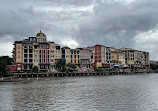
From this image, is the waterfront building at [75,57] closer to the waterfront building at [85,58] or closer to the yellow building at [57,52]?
the waterfront building at [85,58]

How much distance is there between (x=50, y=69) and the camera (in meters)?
111

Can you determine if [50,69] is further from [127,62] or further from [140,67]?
[140,67]

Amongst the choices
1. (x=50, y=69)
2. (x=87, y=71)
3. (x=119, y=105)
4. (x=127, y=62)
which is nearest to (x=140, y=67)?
(x=127, y=62)

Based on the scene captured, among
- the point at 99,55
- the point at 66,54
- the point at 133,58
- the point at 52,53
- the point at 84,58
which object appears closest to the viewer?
the point at 52,53

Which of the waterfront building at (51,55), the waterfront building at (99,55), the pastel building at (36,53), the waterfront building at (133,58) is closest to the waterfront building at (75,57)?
the waterfront building at (51,55)

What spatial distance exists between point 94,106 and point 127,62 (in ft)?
462

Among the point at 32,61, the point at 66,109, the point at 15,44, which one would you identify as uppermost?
the point at 15,44

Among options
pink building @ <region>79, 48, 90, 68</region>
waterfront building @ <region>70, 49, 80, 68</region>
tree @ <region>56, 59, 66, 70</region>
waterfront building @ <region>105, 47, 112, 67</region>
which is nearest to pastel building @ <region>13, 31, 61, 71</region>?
tree @ <region>56, 59, 66, 70</region>

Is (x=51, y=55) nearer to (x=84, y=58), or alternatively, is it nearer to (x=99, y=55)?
(x=84, y=58)

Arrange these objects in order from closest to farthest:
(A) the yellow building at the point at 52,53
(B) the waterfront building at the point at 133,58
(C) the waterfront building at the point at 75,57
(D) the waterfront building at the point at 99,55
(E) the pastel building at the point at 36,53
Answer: (E) the pastel building at the point at 36,53
(A) the yellow building at the point at 52,53
(C) the waterfront building at the point at 75,57
(D) the waterfront building at the point at 99,55
(B) the waterfront building at the point at 133,58

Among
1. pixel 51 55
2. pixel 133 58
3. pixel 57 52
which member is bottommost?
pixel 51 55

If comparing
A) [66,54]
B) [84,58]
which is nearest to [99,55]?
[84,58]

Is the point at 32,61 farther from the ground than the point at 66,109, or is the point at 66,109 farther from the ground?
the point at 32,61

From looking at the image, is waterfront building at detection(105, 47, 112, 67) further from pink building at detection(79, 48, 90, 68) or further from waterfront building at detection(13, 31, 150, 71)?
pink building at detection(79, 48, 90, 68)
